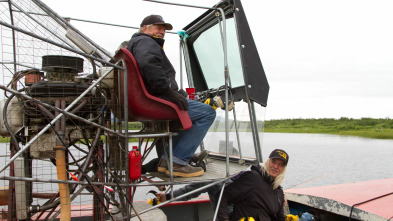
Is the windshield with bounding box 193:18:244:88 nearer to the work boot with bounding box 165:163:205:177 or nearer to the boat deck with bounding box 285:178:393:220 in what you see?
the work boot with bounding box 165:163:205:177

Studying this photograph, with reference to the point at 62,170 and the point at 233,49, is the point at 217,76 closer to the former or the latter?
the point at 233,49

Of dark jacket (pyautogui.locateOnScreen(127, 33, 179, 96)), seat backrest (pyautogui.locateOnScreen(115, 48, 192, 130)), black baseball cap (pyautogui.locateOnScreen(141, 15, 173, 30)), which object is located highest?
black baseball cap (pyautogui.locateOnScreen(141, 15, 173, 30))

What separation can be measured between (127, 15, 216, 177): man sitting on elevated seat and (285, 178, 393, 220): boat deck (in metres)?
1.84

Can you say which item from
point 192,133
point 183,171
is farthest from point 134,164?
point 192,133

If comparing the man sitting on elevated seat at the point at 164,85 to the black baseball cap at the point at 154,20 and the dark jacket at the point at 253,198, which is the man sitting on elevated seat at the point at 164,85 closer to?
the black baseball cap at the point at 154,20

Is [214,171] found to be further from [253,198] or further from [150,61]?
[150,61]

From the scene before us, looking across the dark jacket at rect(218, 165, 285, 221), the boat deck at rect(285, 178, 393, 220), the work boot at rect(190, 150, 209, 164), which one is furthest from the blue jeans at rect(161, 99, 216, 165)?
the boat deck at rect(285, 178, 393, 220)

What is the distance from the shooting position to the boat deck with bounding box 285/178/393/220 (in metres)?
4.25

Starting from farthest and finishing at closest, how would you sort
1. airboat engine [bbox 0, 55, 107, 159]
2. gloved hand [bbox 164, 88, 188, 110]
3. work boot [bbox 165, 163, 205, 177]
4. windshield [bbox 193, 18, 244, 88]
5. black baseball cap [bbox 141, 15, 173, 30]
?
windshield [bbox 193, 18, 244, 88] → work boot [bbox 165, 163, 205, 177] → black baseball cap [bbox 141, 15, 173, 30] → gloved hand [bbox 164, 88, 188, 110] → airboat engine [bbox 0, 55, 107, 159]

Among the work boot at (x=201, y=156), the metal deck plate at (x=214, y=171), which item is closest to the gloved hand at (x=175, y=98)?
the metal deck plate at (x=214, y=171)

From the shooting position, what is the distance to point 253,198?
13.9 ft

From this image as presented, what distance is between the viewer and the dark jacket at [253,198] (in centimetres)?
420

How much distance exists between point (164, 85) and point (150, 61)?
10.0 inches

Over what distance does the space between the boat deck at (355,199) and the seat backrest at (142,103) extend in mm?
2291
